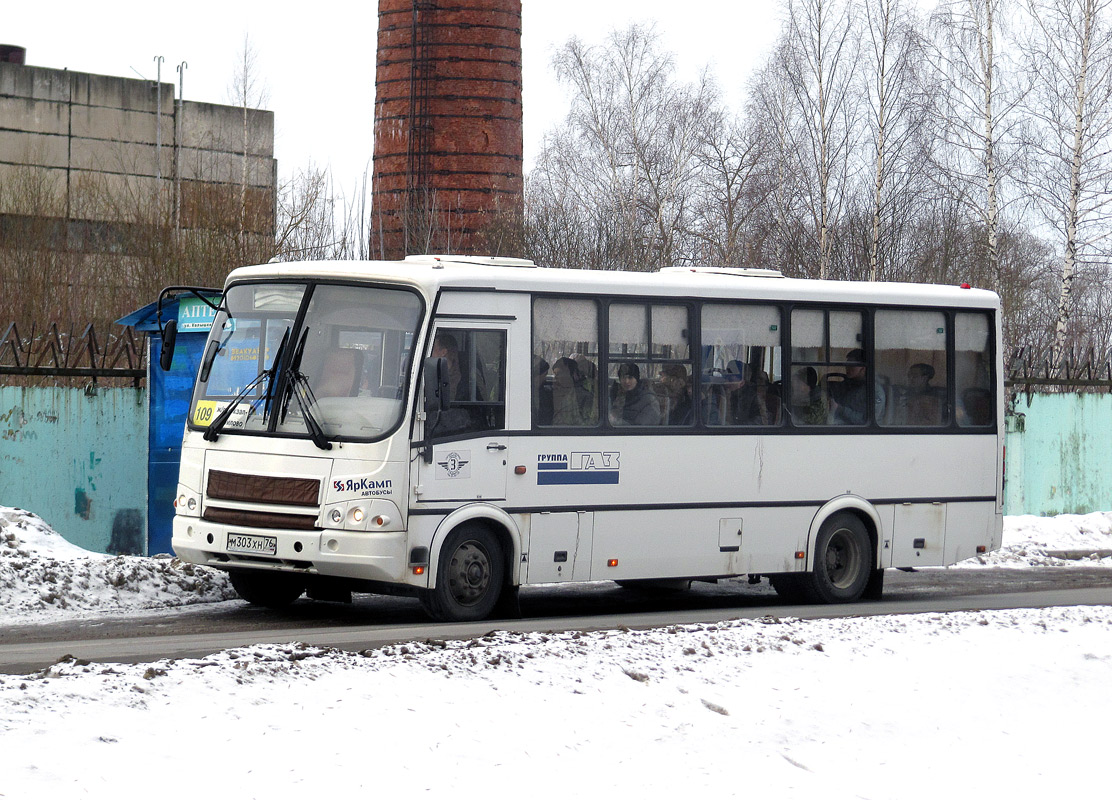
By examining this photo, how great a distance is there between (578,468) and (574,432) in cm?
28

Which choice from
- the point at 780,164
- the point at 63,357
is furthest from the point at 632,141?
the point at 63,357

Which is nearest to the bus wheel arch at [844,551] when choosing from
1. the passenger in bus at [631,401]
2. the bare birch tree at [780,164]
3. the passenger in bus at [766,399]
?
the passenger in bus at [766,399]

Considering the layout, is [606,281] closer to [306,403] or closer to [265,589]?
[306,403]

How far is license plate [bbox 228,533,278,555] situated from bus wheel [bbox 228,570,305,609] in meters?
1.07

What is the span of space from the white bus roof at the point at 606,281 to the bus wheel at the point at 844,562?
2.02 m

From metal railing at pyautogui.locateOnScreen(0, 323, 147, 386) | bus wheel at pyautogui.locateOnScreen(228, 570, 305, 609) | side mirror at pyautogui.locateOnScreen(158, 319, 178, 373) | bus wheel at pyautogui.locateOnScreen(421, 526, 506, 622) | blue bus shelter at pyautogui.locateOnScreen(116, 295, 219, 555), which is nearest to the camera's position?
bus wheel at pyautogui.locateOnScreen(421, 526, 506, 622)

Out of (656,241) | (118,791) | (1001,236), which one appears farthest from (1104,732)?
(656,241)

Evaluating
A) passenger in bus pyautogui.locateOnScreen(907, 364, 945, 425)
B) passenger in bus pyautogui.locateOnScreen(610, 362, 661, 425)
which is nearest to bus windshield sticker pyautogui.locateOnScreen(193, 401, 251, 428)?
passenger in bus pyautogui.locateOnScreen(610, 362, 661, 425)

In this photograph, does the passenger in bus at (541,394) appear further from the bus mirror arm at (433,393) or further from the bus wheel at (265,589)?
the bus wheel at (265,589)

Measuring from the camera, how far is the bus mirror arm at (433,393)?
36.3 ft

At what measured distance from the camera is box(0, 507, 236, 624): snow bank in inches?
470

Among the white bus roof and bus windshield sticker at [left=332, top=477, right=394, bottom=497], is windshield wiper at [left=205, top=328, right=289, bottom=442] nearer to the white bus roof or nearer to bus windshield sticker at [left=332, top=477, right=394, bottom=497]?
the white bus roof

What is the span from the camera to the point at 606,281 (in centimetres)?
1245

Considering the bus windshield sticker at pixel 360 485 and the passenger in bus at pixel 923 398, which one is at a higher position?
the passenger in bus at pixel 923 398
